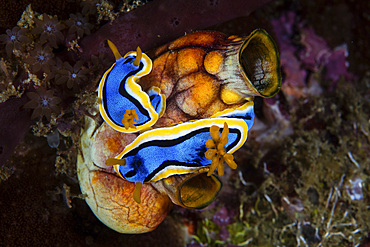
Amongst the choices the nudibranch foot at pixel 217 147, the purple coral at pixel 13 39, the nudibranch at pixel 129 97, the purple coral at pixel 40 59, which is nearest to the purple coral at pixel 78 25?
the purple coral at pixel 40 59

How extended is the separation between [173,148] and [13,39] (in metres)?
1.78

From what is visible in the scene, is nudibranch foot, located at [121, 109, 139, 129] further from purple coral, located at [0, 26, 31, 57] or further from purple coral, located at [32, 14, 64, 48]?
purple coral, located at [0, 26, 31, 57]

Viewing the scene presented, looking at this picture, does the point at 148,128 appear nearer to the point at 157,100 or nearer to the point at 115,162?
the point at 157,100

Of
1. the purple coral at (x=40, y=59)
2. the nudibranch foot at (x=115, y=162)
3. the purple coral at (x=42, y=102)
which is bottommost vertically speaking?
the nudibranch foot at (x=115, y=162)

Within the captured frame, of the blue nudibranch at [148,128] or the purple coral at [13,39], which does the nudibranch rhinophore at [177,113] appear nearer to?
the blue nudibranch at [148,128]

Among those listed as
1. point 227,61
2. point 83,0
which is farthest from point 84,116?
point 227,61

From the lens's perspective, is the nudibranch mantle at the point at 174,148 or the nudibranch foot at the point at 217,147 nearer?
the nudibranch foot at the point at 217,147

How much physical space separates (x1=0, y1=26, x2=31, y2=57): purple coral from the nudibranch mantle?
139cm

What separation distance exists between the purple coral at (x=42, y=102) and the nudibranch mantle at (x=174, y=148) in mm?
852

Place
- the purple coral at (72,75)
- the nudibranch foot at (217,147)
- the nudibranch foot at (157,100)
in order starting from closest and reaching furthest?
1. the nudibranch foot at (217,147)
2. the nudibranch foot at (157,100)
3. the purple coral at (72,75)

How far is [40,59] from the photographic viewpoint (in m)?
2.55

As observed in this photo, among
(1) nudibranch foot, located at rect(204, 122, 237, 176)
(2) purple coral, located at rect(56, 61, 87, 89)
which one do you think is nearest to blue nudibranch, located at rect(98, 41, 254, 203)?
(1) nudibranch foot, located at rect(204, 122, 237, 176)

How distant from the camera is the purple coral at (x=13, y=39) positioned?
2.49 metres

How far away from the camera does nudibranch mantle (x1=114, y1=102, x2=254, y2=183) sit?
7.68 ft
